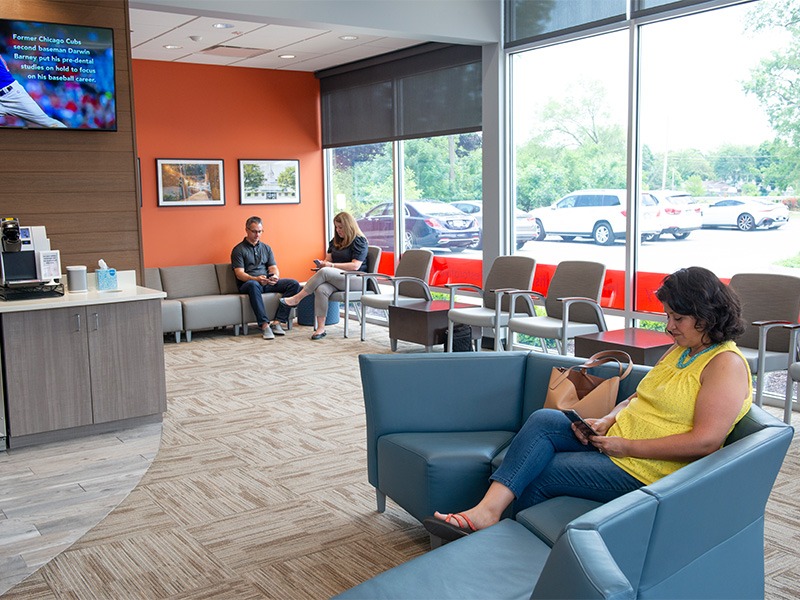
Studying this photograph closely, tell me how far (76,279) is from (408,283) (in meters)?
3.37

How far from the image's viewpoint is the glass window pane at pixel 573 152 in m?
6.03

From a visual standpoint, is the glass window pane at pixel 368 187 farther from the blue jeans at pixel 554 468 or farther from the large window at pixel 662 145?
the blue jeans at pixel 554 468

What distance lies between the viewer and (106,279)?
191 inches

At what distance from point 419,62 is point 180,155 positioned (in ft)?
8.76

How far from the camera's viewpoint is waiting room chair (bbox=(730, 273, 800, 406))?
4418 millimetres

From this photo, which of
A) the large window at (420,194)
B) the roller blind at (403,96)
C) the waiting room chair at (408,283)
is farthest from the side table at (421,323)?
the roller blind at (403,96)

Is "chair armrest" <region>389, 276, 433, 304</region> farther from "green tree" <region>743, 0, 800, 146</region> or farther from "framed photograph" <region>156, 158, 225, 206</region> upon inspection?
"green tree" <region>743, 0, 800, 146</region>

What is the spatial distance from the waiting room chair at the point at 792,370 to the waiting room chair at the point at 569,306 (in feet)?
4.43

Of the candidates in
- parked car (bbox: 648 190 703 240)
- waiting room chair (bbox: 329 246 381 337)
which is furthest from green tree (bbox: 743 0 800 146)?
waiting room chair (bbox: 329 246 381 337)

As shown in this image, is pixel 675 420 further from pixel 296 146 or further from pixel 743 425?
pixel 296 146

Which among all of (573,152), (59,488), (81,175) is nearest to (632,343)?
(573,152)

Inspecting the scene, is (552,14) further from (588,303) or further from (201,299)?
(201,299)

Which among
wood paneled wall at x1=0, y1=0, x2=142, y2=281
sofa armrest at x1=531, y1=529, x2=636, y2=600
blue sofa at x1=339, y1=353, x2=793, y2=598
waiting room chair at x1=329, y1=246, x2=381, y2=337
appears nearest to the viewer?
sofa armrest at x1=531, y1=529, x2=636, y2=600

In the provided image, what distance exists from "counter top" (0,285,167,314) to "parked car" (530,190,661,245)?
3.25 metres
